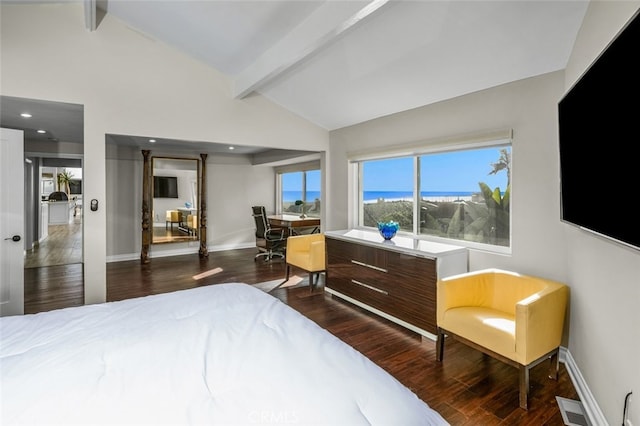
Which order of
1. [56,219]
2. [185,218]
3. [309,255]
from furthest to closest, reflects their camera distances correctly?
[56,219], [185,218], [309,255]

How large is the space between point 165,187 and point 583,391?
6767 mm

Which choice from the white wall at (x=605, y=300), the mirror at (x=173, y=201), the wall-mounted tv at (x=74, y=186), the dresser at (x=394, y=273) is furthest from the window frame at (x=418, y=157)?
the wall-mounted tv at (x=74, y=186)

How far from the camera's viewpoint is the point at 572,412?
6.54 ft

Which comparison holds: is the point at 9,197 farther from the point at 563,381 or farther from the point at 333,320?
the point at 563,381

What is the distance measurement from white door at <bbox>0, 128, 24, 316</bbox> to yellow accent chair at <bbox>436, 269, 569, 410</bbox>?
413 cm

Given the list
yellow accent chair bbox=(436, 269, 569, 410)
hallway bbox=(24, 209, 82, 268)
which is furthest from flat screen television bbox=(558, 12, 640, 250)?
hallway bbox=(24, 209, 82, 268)

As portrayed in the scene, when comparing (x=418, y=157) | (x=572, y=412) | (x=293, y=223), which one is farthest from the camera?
(x=293, y=223)

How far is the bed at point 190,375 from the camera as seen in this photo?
3.31 feet

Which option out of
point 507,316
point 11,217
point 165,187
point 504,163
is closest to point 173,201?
point 165,187

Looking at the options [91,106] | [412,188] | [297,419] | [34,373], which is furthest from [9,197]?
[412,188]

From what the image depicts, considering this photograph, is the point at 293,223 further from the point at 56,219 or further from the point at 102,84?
the point at 56,219

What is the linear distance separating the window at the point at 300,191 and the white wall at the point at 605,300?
17.6 ft

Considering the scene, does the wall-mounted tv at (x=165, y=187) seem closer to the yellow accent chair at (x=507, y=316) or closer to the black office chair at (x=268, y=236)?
the black office chair at (x=268, y=236)

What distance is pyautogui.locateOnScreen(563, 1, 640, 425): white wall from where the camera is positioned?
149 centimetres
